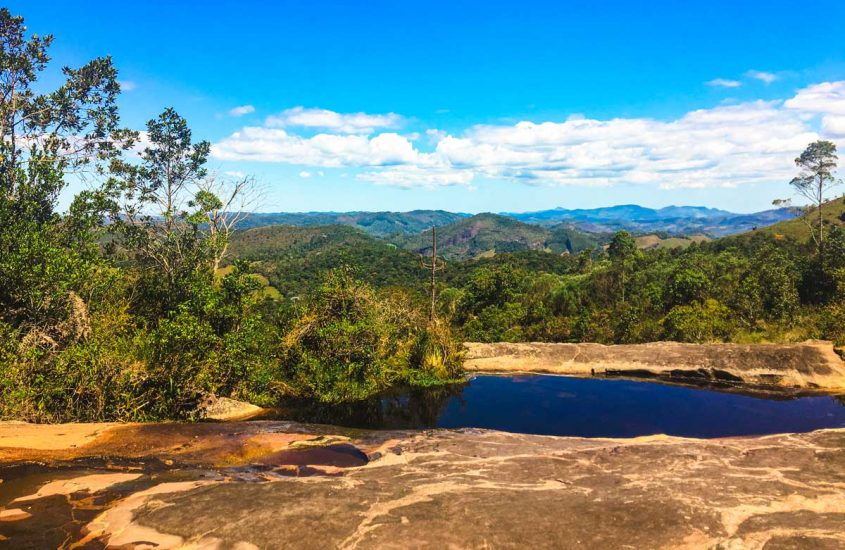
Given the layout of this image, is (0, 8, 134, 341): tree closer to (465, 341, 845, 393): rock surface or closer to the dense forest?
the dense forest

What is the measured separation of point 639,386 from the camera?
910 inches

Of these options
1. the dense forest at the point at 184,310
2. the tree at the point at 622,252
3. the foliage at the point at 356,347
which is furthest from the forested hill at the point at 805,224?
the foliage at the point at 356,347

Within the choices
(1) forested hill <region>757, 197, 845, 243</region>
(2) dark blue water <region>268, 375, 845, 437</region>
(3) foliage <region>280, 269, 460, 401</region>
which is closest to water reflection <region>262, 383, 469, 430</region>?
(2) dark blue water <region>268, 375, 845, 437</region>

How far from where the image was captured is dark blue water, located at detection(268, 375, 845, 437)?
1759 centimetres

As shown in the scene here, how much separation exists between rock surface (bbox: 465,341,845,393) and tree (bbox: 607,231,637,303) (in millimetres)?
22188

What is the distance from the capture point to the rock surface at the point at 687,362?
2161cm

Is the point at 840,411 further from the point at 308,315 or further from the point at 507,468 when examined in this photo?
the point at 308,315

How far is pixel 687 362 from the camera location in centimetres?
2400

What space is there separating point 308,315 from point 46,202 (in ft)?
38.4

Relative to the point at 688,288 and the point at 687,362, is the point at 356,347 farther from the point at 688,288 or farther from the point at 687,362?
the point at 688,288

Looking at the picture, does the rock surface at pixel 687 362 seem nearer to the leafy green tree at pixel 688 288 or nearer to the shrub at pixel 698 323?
the shrub at pixel 698 323

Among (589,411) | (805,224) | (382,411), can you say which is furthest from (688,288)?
(805,224)

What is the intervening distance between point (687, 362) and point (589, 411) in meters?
7.96

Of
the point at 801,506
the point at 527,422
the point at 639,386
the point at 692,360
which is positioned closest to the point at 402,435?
the point at 527,422
